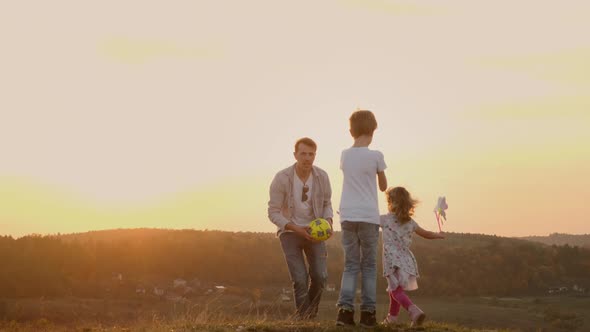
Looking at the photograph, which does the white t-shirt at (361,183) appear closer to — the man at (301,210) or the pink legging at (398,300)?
the man at (301,210)

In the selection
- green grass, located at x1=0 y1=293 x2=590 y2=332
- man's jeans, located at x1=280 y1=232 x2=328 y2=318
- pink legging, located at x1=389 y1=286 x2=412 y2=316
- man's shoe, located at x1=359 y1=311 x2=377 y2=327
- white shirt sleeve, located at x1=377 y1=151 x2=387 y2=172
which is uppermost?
white shirt sleeve, located at x1=377 y1=151 x2=387 y2=172

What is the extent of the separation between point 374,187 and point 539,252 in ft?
126

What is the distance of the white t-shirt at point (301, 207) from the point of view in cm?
1256

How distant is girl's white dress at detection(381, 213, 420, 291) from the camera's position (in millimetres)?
12570

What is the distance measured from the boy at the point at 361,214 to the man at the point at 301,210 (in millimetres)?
1247

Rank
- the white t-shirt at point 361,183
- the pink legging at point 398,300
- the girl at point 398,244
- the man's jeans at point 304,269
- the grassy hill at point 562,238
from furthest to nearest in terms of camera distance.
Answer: the grassy hill at point 562,238
the man's jeans at point 304,269
the girl at point 398,244
the pink legging at point 398,300
the white t-shirt at point 361,183

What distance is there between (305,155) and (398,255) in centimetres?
215

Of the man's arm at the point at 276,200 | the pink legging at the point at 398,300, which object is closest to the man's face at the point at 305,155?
the man's arm at the point at 276,200

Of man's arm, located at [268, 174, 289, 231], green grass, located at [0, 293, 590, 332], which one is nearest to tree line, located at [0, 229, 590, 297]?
green grass, located at [0, 293, 590, 332]

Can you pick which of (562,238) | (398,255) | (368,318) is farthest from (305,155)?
(562,238)

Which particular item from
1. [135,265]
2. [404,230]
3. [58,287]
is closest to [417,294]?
[135,265]

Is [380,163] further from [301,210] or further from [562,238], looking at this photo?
[562,238]

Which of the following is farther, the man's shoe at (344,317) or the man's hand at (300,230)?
the man's hand at (300,230)

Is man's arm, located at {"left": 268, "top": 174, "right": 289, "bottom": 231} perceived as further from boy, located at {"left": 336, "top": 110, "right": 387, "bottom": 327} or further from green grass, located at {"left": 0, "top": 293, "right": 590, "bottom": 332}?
green grass, located at {"left": 0, "top": 293, "right": 590, "bottom": 332}
